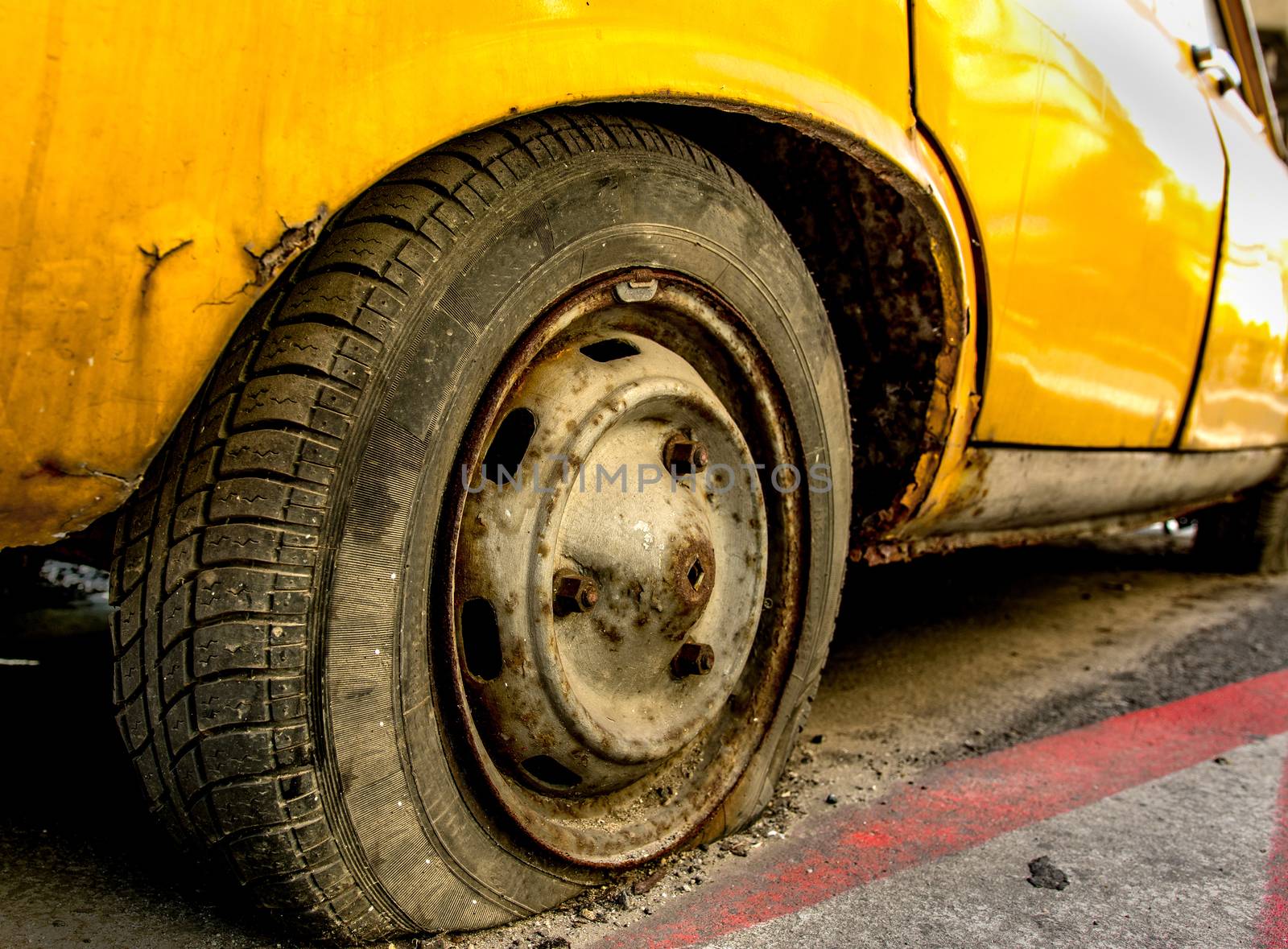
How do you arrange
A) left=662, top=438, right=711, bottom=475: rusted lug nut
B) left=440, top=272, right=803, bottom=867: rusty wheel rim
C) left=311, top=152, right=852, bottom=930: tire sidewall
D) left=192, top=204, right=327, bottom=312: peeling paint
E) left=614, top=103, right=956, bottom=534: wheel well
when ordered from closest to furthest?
left=192, top=204, right=327, bottom=312: peeling paint, left=311, top=152, right=852, bottom=930: tire sidewall, left=440, top=272, right=803, bottom=867: rusty wheel rim, left=662, top=438, right=711, bottom=475: rusted lug nut, left=614, top=103, right=956, bottom=534: wheel well

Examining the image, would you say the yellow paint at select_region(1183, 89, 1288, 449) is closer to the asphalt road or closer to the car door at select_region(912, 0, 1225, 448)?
the car door at select_region(912, 0, 1225, 448)

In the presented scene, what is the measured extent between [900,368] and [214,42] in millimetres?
1305

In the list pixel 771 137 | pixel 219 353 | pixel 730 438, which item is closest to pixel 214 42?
pixel 219 353

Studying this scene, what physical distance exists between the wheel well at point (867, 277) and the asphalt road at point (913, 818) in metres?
0.54

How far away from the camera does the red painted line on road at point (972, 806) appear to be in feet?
4.34

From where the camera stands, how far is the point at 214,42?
0.83 meters

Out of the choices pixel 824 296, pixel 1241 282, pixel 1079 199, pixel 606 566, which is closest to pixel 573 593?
pixel 606 566

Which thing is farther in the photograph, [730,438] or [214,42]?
[730,438]

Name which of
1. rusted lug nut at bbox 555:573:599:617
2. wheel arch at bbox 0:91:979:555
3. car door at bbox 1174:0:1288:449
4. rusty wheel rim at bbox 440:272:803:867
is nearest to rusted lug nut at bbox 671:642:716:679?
rusty wheel rim at bbox 440:272:803:867

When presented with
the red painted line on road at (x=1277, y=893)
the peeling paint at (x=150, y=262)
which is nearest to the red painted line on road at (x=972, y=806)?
the red painted line on road at (x=1277, y=893)

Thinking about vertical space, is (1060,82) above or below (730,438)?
above

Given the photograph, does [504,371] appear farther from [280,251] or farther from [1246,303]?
[1246,303]

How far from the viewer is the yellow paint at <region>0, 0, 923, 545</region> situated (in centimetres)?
78

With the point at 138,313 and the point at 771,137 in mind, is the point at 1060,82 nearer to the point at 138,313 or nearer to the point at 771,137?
the point at 771,137
